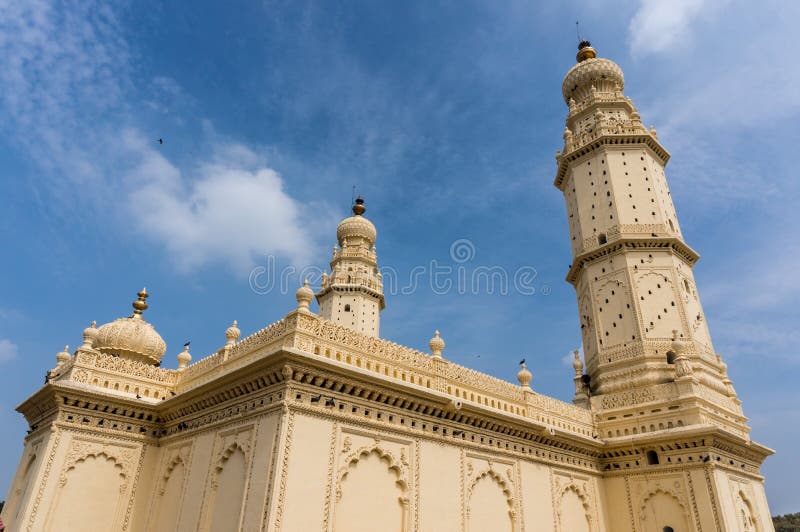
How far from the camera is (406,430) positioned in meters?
13.0

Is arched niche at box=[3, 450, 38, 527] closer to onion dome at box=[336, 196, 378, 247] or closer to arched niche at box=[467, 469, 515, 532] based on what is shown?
arched niche at box=[467, 469, 515, 532]

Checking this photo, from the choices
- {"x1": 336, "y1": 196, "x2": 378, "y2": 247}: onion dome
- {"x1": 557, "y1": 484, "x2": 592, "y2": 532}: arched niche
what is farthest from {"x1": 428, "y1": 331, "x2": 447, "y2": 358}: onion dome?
{"x1": 336, "y1": 196, "x2": 378, "y2": 247}: onion dome

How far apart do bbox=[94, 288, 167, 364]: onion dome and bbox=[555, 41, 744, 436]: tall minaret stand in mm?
14827

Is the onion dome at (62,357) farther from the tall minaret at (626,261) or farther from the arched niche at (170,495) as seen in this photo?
the tall minaret at (626,261)

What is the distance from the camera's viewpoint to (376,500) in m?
12.1

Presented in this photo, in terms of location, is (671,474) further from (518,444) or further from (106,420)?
(106,420)

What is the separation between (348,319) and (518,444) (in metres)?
19.1

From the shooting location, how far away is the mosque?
38.1 feet

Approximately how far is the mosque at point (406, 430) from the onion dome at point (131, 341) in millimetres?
65

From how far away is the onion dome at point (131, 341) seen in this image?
55.3 ft

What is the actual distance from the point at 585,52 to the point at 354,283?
17.9 meters

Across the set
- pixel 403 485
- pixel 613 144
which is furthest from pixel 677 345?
pixel 403 485

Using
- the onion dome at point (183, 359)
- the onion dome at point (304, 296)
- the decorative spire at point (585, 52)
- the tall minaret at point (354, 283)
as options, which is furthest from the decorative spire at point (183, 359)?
the decorative spire at point (585, 52)

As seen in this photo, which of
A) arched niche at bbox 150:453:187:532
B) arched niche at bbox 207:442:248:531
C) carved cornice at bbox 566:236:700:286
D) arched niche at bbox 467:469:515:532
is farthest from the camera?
carved cornice at bbox 566:236:700:286
